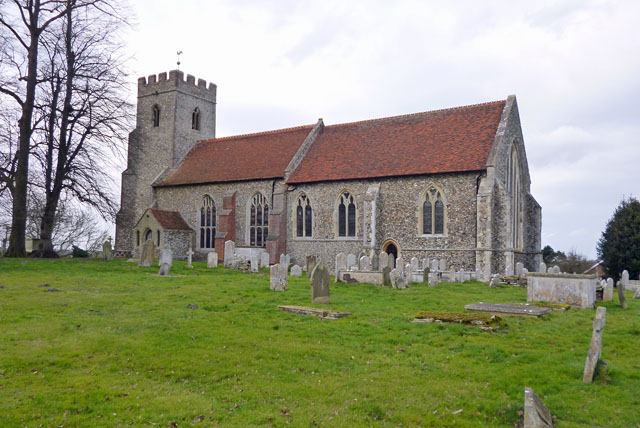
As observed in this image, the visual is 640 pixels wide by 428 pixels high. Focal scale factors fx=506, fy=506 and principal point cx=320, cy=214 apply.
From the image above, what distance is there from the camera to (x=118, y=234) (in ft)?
112

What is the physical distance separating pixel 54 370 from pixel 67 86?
1939 cm

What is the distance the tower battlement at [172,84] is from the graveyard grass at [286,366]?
24022mm

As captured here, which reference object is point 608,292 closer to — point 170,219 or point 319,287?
point 319,287

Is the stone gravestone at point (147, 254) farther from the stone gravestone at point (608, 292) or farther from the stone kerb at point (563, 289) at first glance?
the stone gravestone at point (608, 292)

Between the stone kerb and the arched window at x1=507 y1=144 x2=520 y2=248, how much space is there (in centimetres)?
1089

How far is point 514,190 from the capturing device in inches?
988

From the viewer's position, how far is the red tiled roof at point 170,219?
2986 centimetres

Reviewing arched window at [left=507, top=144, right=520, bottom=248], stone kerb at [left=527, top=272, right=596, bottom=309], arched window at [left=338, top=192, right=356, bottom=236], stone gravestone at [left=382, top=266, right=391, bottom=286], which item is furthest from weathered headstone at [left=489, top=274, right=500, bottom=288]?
arched window at [left=338, top=192, right=356, bottom=236]

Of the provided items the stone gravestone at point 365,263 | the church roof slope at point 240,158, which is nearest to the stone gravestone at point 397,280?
the stone gravestone at point 365,263

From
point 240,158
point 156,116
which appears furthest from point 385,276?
point 156,116

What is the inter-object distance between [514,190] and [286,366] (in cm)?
2042

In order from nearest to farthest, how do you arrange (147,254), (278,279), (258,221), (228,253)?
(278,279) < (147,254) < (228,253) < (258,221)

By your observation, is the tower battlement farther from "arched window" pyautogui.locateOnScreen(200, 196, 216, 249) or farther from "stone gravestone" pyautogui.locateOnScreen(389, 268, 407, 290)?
"stone gravestone" pyautogui.locateOnScreen(389, 268, 407, 290)

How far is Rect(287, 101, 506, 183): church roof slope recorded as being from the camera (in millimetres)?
→ 23469
